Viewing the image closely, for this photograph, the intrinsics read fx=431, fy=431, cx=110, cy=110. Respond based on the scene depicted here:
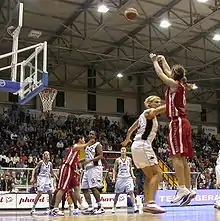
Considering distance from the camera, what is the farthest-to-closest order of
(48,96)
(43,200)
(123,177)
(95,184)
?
(48,96), (43,200), (123,177), (95,184)

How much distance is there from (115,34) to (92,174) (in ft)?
47.5

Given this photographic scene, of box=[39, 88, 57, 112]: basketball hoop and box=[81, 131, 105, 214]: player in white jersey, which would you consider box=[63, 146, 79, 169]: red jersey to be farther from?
box=[39, 88, 57, 112]: basketball hoop

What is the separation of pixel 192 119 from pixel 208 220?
94.1ft

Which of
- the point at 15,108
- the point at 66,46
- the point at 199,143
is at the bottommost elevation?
the point at 199,143

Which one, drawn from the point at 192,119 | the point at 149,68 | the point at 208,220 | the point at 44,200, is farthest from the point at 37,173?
the point at 192,119

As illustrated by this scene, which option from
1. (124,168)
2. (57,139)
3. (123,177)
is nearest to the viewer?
(123,177)

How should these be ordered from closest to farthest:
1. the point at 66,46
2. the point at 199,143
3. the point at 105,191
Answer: the point at 105,191 → the point at 66,46 → the point at 199,143

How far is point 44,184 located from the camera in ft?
40.0

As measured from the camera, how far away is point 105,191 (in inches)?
649

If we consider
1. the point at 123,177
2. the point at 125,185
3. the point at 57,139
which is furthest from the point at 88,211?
the point at 57,139

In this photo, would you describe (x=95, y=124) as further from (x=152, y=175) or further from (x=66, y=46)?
(x=152, y=175)

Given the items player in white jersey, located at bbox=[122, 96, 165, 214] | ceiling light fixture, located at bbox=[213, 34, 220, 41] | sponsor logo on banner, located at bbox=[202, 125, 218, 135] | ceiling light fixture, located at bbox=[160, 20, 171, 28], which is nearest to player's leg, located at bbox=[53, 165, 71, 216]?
player in white jersey, located at bbox=[122, 96, 165, 214]

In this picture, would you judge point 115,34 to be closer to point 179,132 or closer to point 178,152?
point 179,132

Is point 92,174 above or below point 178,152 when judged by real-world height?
below
